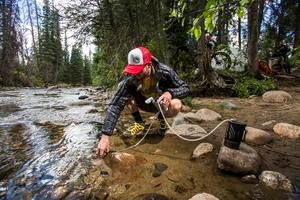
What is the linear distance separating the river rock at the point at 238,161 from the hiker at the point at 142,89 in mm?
991

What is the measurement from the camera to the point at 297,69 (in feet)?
49.0

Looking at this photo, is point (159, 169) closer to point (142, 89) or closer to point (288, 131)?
point (142, 89)

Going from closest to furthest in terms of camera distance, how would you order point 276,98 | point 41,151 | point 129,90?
1. point 129,90
2. point 41,151
3. point 276,98

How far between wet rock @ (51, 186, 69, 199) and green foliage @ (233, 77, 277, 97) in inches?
266

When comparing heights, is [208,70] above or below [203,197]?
above

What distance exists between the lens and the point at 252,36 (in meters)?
9.80

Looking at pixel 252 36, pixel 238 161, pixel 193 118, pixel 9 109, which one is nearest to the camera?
pixel 238 161

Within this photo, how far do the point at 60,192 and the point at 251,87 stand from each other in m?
7.43

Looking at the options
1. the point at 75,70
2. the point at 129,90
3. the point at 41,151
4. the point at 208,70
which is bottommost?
the point at 41,151

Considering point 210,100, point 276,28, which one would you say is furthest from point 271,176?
point 276,28

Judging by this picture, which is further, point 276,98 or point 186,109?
point 276,98

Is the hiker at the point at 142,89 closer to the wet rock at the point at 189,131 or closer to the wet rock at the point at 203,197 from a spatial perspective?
the wet rock at the point at 189,131

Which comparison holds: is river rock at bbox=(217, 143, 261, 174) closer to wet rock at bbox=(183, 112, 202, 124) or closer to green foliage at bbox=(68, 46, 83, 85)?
wet rock at bbox=(183, 112, 202, 124)

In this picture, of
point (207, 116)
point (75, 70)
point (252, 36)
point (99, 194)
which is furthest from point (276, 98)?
point (75, 70)
